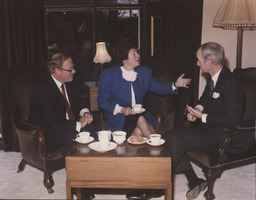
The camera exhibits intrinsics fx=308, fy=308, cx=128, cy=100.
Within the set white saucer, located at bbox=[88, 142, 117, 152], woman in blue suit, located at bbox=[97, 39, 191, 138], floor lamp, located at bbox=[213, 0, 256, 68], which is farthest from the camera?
floor lamp, located at bbox=[213, 0, 256, 68]

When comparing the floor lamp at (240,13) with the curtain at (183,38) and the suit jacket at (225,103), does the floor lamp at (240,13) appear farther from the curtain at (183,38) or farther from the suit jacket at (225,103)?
the suit jacket at (225,103)

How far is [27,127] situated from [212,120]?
1.94 metres

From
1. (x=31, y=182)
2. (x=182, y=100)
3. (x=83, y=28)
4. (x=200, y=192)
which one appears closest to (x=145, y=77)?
(x=182, y=100)

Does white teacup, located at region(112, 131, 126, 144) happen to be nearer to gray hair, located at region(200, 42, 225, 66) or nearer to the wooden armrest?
the wooden armrest

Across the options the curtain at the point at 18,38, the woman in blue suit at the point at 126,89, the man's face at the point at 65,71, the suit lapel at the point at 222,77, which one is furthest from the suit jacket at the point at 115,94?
the curtain at the point at 18,38

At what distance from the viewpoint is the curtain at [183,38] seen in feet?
15.0

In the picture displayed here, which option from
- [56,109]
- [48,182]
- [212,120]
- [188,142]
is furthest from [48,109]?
[212,120]

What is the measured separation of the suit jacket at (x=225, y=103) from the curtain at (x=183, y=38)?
1.35 metres

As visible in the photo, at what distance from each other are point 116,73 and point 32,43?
1.49 metres

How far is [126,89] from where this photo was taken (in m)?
3.78

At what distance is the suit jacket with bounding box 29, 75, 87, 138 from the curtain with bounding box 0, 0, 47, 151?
116 cm

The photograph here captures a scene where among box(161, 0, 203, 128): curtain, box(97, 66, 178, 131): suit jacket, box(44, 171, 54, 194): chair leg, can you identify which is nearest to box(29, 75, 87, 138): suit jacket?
box(44, 171, 54, 194): chair leg

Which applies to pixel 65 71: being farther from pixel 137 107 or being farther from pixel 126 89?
pixel 137 107

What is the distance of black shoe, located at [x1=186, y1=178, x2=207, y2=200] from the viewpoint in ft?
10.1
